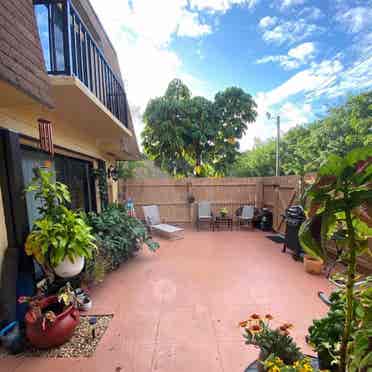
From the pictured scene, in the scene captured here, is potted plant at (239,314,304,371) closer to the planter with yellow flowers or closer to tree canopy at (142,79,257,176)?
the planter with yellow flowers

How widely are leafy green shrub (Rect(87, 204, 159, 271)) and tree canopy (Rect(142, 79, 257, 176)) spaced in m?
5.20

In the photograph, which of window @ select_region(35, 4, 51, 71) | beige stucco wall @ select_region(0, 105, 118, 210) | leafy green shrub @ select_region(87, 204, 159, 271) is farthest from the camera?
leafy green shrub @ select_region(87, 204, 159, 271)

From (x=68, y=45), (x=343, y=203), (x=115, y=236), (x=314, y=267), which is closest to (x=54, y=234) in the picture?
(x=115, y=236)

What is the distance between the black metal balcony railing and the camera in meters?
2.14

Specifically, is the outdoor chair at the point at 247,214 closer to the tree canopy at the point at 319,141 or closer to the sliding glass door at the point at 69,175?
the tree canopy at the point at 319,141

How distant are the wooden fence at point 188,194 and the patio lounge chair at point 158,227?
2.74 feet

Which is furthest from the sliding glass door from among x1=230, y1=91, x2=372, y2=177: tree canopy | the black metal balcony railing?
x1=230, y1=91, x2=372, y2=177: tree canopy

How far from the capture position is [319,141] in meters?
10.2

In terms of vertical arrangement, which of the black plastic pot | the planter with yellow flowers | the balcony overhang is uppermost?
the balcony overhang

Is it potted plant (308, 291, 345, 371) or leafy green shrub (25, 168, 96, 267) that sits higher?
leafy green shrub (25, 168, 96, 267)

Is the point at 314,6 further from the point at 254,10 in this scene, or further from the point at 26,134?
the point at 26,134

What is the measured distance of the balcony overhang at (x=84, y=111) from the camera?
2.06 meters

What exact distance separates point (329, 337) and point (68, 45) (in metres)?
3.37

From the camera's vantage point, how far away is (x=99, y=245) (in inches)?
123
